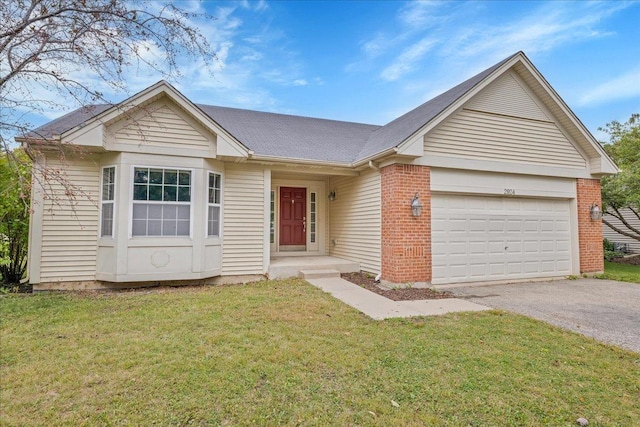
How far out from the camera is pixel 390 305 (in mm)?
5941

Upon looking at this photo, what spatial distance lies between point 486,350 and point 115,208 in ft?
23.7

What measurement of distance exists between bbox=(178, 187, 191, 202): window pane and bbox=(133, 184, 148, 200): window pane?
27.0 inches

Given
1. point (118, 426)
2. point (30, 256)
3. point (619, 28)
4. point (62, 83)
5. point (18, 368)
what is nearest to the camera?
point (118, 426)

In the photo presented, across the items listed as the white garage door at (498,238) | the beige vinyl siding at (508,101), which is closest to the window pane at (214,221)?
the white garage door at (498,238)

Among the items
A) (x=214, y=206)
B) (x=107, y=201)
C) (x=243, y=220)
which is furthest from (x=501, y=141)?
(x=107, y=201)

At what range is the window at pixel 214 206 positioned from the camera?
7.65 m

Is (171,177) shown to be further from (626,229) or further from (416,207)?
(626,229)

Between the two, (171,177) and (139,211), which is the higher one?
(171,177)

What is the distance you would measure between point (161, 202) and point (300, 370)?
5.37m

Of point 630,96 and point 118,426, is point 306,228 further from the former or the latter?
point 630,96

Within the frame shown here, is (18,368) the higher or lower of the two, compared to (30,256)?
lower

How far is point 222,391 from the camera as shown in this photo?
9.38 feet

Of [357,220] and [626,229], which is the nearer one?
[357,220]

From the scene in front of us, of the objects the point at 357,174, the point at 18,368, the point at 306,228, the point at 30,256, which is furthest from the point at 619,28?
the point at 30,256
